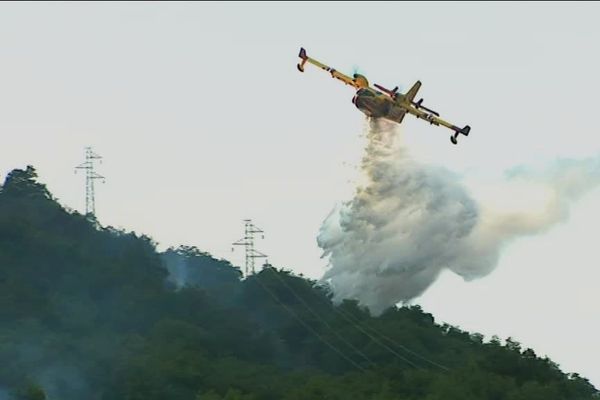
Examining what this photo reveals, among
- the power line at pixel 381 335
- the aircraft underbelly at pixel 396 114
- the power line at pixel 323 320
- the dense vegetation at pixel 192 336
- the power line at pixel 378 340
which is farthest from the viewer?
the power line at pixel 323 320

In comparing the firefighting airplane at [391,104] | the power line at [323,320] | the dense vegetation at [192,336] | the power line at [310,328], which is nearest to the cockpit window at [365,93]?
the firefighting airplane at [391,104]

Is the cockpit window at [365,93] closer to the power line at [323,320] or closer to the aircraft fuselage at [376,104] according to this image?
the aircraft fuselage at [376,104]

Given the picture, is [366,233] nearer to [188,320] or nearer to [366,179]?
[366,179]

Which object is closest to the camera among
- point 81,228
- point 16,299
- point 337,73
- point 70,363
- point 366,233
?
point 337,73

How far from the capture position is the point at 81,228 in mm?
135500

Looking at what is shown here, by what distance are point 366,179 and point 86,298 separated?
41625 millimetres

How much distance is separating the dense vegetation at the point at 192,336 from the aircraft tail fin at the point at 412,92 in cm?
1814

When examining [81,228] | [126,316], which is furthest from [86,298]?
[81,228]

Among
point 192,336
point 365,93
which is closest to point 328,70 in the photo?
point 365,93

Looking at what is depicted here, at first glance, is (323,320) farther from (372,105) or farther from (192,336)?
(372,105)

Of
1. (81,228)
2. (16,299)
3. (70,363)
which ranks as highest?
(81,228)

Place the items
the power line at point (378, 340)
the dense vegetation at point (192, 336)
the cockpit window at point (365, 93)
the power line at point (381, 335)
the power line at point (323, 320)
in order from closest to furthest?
the cockpit window at point (365, 93) → the dense vegetation at point (192, 336) → the power line at point (381, 335) → the power line at point (378, 340) → the power line at point (323, 320)

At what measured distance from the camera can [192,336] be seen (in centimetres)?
11244

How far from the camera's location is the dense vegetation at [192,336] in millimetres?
94688
